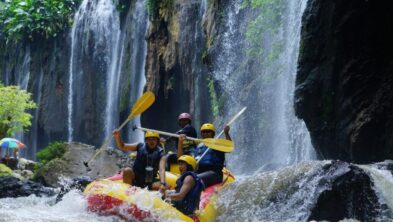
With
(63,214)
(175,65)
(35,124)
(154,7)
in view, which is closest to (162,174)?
(63,214)

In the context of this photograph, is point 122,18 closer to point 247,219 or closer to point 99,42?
point 99,42

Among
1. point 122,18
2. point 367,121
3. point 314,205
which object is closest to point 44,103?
point 122,18

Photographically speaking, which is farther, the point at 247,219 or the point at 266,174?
the point at 266,174

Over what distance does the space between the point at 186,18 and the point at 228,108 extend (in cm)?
404

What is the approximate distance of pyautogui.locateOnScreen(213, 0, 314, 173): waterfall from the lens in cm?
1448

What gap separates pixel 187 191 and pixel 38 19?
82.8 feet

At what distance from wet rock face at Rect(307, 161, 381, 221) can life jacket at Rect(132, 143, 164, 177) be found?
7.39 feet

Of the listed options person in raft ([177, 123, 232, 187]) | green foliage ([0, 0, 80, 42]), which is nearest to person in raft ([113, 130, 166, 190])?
person in raft ([177, 123, 232, 187])

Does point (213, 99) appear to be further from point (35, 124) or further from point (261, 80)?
point (35, 124)

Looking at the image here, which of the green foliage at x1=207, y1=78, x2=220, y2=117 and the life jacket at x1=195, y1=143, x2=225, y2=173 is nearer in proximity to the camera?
the life jacket at x1=195, y1=143, x2=225, y2=173

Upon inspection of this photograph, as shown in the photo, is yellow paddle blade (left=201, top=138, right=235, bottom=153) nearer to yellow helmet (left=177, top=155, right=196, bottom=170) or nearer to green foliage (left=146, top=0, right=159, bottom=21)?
yellow helmet (left=177, top=155, right=196, bottom=170)

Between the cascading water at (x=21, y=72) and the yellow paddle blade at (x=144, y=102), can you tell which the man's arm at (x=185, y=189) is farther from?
the cascading water at (x=21, y=72)

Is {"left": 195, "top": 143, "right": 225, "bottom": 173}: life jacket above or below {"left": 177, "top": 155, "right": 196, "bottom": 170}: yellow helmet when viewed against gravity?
below

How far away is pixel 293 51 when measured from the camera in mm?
14523
